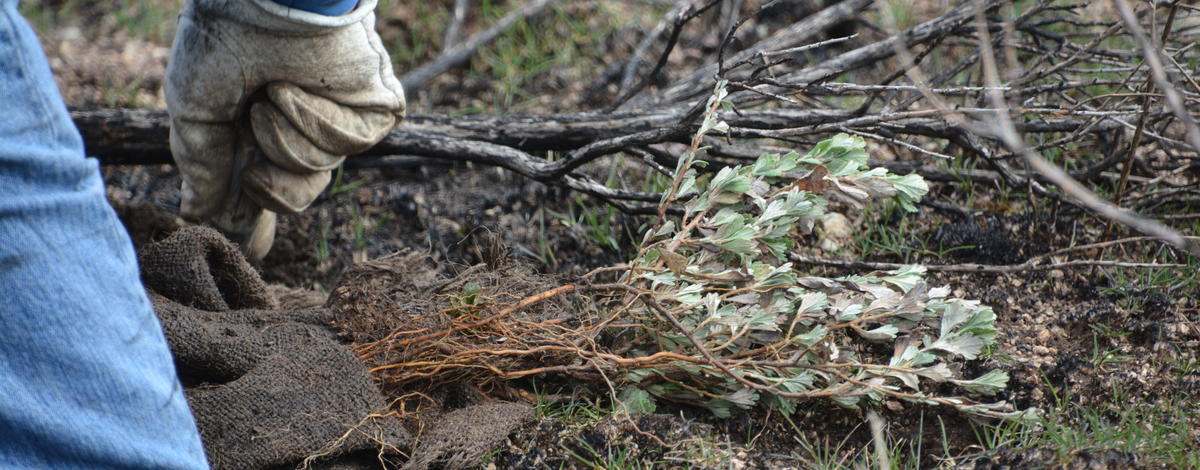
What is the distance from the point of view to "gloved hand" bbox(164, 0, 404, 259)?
200 cm

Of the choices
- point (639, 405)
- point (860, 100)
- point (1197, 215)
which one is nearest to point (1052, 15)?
point (860, 100)

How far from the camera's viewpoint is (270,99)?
2.12 metres

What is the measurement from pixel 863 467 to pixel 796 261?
66 cm

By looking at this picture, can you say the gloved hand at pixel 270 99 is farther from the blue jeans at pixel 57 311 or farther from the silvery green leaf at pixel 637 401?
the silvery green leaf at pixel 637 401

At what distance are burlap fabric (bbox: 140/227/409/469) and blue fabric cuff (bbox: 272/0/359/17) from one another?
521mm

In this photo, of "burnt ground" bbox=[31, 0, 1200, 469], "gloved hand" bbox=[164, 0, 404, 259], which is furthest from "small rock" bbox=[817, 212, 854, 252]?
"gloved hand" bbox=[164, 0, 404, 259]

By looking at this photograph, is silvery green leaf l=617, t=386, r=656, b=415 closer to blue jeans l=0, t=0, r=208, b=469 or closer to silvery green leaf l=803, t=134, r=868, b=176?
silvery green leaf l=803, t=134, r=868, b=176

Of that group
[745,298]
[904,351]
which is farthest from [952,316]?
[745,298]

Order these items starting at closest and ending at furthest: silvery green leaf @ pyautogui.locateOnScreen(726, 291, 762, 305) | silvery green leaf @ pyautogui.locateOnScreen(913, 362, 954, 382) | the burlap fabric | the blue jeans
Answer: the blue jeans, the burlap fabric, silvery green leaf @ pyautogui.locateOnScreen(913, 362, 954, 382), silvery green leaf @ pyautogui.locateOnScreen(726, 291, 762, 305)

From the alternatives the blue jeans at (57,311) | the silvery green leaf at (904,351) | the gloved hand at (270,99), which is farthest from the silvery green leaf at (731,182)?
the blue jeans at (57,311)

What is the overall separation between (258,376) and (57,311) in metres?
0.44

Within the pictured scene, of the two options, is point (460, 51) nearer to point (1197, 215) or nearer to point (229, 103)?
point (229, 103)

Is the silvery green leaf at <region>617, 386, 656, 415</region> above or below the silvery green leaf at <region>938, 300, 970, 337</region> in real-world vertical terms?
below

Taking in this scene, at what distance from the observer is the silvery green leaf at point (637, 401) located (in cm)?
186
